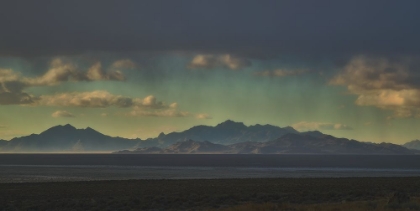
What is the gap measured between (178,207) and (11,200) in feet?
52.1

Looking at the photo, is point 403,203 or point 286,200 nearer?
point 403,203

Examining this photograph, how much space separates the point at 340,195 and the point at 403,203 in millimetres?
13368

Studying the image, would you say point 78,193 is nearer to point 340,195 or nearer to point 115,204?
point 115,204

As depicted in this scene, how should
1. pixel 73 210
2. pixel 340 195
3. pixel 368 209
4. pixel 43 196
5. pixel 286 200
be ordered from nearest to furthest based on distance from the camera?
pixel 368 209, pixel 73 210, pixel 286 200, pixel 340 195, pixel 43 196

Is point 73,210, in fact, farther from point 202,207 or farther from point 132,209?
point 202,207

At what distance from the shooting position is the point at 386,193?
4881cm

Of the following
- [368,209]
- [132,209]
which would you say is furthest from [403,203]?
[132,209]

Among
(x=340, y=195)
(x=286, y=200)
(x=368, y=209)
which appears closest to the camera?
(x=368, y=209)

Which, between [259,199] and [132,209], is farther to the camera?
[259,199]

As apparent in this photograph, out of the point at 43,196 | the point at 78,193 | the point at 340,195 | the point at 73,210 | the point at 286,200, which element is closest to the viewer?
the point at 73,210

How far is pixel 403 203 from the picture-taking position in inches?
1319

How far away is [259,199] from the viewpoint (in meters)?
45.5

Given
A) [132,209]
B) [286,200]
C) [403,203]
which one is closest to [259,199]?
[286,200]

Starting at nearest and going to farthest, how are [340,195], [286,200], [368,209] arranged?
[368,209] → [286,200] → [340,195]
